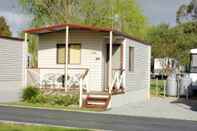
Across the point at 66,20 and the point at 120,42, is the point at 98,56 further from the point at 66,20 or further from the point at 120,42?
the point at 66,20

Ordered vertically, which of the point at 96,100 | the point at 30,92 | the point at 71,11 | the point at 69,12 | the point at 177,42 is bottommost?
the point at 96,100

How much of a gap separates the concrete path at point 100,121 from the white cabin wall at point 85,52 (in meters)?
5.49

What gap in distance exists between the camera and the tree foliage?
53.1 m

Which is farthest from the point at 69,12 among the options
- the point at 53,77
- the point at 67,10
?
the point at 53,77

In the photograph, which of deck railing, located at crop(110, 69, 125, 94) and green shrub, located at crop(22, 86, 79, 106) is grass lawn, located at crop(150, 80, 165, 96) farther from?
green shrub, located at crop(22, 86, 79, 106)

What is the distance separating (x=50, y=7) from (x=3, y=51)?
15799mm

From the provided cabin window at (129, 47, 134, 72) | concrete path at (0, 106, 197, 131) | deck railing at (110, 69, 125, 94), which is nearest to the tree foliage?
cabin window at (129, 47, 134, 72)

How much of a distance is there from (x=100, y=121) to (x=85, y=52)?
856 cm

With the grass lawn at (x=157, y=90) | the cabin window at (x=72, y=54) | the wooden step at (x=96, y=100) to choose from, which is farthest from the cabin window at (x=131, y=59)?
the grass lawn at (x=157, y=90)

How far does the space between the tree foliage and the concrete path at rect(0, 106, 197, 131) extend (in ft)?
118

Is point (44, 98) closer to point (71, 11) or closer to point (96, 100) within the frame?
point (96, 100)

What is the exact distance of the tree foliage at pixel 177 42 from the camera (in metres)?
53.1

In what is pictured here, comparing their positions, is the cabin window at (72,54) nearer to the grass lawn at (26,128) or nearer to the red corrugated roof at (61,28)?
the red corrugated roof at (61,28)

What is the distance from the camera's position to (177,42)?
55906 millimetres
